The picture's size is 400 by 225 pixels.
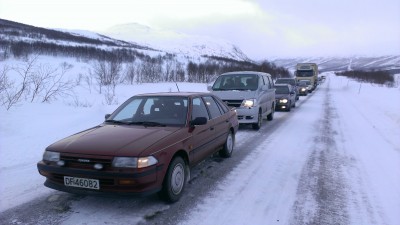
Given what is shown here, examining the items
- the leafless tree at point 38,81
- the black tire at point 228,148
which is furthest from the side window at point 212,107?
the leafless tree at point 38,81

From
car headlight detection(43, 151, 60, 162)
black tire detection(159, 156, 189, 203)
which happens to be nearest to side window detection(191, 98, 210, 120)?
black tire detection(159, 156, 189, 203)

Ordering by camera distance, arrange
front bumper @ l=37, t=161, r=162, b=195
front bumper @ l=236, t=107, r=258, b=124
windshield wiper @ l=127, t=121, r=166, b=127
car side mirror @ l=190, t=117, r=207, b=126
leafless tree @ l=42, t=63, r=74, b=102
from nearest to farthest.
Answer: front bumper @ l=37, t=161, r=162, b=195, windshield wiper @ l=127, t=121, r=166, b=127, car side mirror @ l=190, t=117, r=207, b=126, front bumper @ l=236, t=107, r=258, b=124, leafless tree @ l=42, t=63, r=74, b=102

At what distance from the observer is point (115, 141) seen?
446 cm

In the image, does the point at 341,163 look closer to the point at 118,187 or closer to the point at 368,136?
the point at 368,136

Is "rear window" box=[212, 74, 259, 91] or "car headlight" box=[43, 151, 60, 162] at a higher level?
"rear window" box=[212, 74, 259, 91]

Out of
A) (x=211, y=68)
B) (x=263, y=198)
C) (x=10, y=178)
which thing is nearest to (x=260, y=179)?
(x=263, y=198)

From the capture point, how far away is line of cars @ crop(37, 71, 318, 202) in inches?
162

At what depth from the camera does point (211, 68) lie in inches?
2184

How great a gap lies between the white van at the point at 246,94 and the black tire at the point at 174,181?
6343 mm

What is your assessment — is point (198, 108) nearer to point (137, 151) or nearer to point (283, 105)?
point (137, 151)

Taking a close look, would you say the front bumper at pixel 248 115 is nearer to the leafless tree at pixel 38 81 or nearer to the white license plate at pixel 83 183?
the white license plate at pixel 83 183

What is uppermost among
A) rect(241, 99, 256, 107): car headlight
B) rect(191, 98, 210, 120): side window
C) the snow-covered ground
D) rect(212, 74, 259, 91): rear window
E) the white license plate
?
rect(212, 74, 259, 91): rear window

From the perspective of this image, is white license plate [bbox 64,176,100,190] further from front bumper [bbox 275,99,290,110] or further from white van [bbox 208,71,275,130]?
front bumper [bbox 275,99,290,110]

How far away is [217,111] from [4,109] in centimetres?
696
